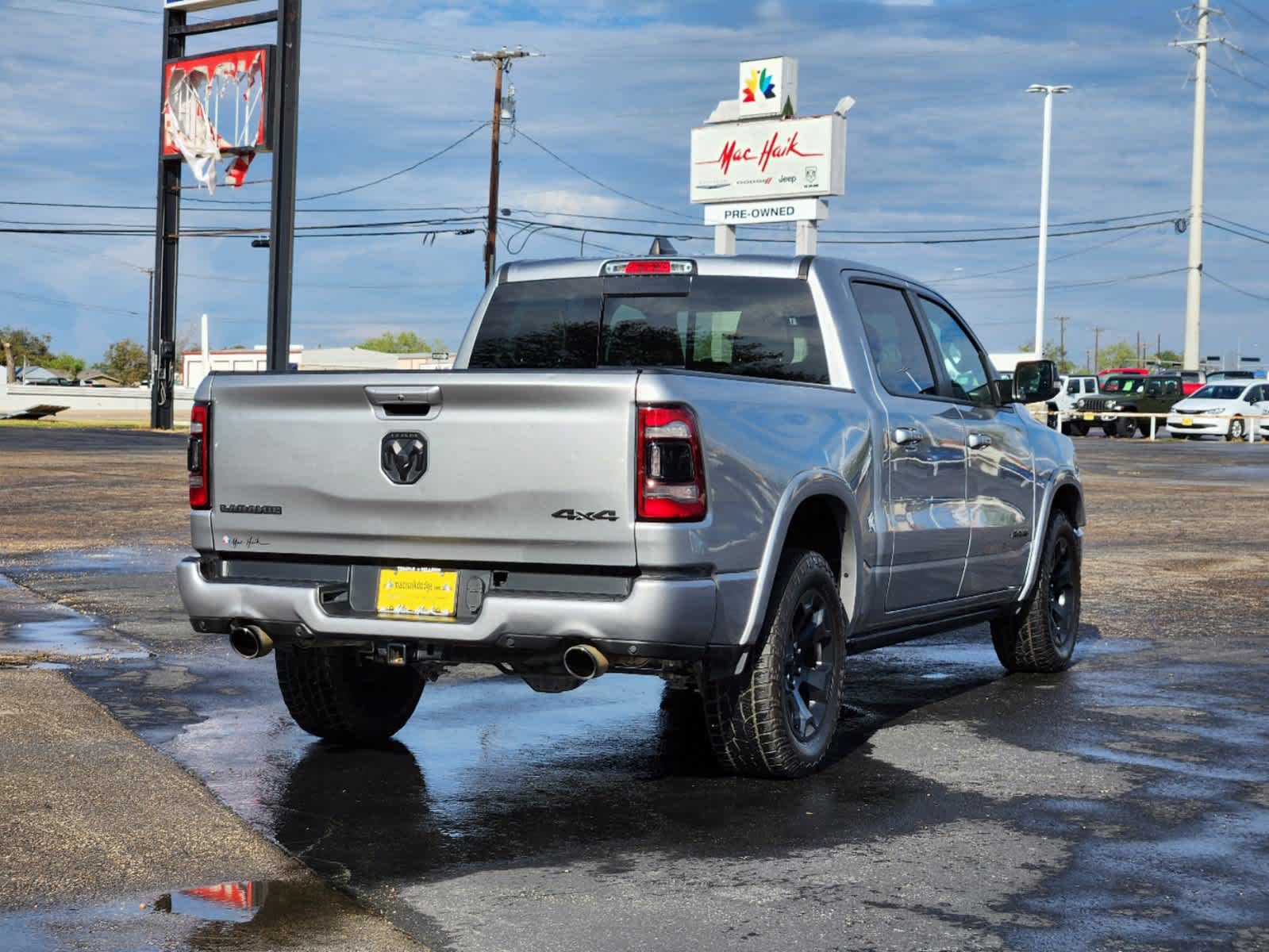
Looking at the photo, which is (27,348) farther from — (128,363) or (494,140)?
(494,140)

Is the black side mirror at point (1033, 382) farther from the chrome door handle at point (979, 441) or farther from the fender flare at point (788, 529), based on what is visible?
the fender flare at point (788, 529)

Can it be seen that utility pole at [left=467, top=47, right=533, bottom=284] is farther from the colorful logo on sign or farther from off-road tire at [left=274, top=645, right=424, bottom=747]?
off-road tire at [left=274, top=645, right=424, bottom=747]

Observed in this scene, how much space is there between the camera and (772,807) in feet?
20.0

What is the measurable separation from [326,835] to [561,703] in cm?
264

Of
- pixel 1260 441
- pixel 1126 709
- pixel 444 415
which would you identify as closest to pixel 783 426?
pixel 444 415

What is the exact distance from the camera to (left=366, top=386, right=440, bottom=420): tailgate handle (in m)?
5.88

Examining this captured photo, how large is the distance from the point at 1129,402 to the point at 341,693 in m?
51.3

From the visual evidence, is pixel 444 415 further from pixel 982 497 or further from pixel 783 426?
pixel 982 497

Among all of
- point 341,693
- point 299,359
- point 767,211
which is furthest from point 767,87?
point 299,359

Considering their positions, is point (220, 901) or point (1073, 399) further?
point (1073, 399)

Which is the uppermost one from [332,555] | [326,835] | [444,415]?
[444,415]

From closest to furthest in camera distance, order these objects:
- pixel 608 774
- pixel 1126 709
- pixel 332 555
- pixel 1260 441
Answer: pixel 332 555
pixel 608 774
pixel 1126 709
pixel 1260 441

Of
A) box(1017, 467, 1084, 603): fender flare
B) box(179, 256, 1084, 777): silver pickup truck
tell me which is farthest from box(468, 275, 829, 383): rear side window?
box(1017, 467, 1084, 603): fender flare

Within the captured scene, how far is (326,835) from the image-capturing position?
221 inches
